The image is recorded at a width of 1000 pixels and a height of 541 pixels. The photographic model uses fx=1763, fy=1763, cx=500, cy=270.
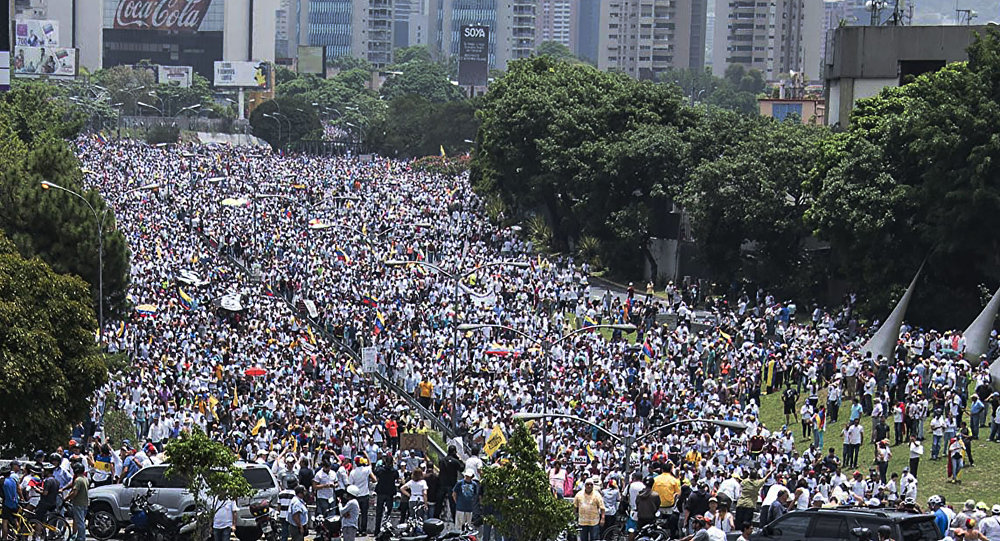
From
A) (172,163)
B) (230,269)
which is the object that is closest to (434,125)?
(172,163)

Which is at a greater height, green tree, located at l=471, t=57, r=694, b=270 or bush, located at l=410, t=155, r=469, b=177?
green tree, located at l=471, t=57, r=694, b=270

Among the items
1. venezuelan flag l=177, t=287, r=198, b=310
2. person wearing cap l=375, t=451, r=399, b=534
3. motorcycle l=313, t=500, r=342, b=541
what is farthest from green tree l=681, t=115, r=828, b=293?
motorcycle l=313, t=500, r=342, b=541

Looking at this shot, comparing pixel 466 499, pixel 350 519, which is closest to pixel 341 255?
pixel 466 499

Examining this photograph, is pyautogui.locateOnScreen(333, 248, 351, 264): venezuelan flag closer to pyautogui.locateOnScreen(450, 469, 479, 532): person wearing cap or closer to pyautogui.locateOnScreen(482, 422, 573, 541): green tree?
pyautogui.locateOnScreen(450, 469, 479, 532): person wearing cap

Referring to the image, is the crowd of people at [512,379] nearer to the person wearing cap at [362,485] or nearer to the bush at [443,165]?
the person wearing cap at [362,485]

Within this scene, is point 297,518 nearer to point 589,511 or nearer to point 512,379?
point 589,511

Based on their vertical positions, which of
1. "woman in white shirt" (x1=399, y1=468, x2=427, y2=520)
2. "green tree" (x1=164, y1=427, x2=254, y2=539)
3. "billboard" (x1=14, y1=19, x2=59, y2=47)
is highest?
"billboard" (x1=14, y1=19, x2=59, y2=47)

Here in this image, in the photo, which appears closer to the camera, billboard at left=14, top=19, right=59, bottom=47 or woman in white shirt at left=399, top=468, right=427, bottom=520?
woman in white shirt at left=399, top=468, right=427, bottom=520
